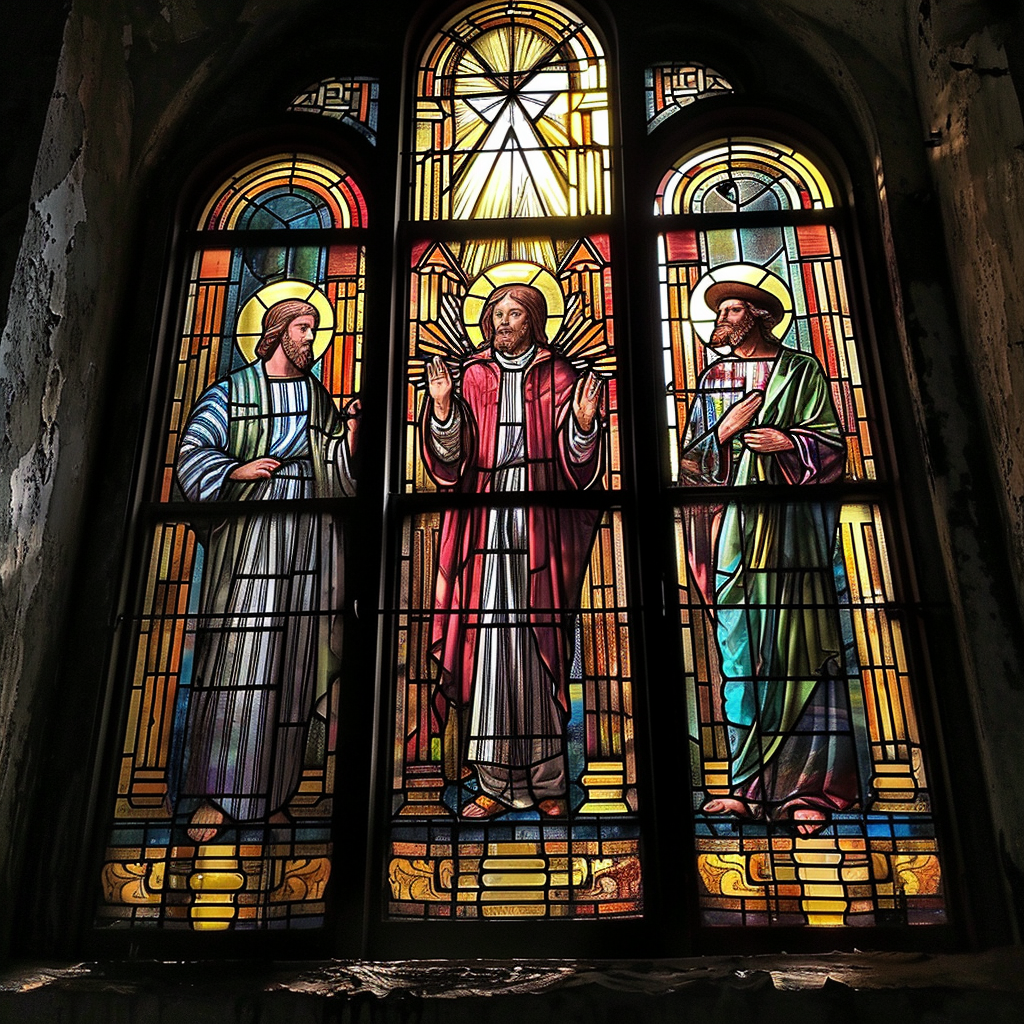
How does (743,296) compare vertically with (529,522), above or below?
above

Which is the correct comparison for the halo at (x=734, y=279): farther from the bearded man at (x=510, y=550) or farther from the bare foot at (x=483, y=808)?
the bare foot at (x=483, y=808)

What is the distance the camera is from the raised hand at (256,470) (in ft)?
13.3

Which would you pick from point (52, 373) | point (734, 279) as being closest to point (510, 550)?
point (734, 279)

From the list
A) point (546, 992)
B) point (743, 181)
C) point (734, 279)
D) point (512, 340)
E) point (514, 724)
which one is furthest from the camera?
point (743, 181)

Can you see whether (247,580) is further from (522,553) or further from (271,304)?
(271,304)

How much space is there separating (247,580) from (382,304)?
1.07m

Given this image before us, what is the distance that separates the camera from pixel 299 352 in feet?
14.0

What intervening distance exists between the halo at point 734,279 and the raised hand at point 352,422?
1150mm

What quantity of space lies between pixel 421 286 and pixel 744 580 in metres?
1.54

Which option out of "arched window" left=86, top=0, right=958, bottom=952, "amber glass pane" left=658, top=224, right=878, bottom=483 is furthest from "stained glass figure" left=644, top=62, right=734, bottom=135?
"amber glass pane" left=658, top=224, right=878, bottom=483

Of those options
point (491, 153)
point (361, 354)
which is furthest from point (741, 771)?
point (491, 153)

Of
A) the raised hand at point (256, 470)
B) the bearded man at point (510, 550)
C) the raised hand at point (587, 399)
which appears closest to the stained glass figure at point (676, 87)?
the bearded man at point (510, 550)

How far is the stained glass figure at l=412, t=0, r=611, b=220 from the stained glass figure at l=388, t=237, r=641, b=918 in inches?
8.2

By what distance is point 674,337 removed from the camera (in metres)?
4.22
